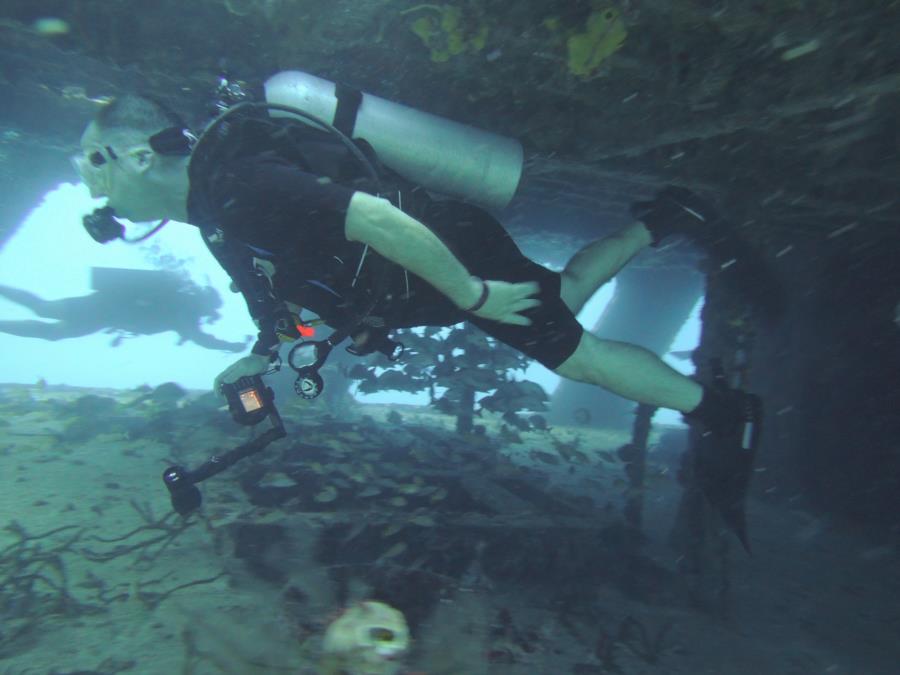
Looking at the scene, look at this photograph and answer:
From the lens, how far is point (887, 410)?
7.83 metres

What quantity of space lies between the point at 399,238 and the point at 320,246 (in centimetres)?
68

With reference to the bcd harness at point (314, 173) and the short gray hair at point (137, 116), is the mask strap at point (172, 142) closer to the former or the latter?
the short gray hair at point (137, 116)

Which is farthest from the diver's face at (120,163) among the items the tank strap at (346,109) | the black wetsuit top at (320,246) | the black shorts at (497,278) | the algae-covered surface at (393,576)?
the algae-covered surface at (393,576)

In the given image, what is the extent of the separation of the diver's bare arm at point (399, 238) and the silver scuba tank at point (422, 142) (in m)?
1.20

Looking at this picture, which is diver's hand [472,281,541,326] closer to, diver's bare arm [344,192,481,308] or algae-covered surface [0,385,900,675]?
diver's bare arm [344,192,481,308]

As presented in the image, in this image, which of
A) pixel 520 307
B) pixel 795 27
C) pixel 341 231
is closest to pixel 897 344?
pixel 795 27

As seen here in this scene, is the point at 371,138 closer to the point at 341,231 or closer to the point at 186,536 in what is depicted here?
the point at 341,231

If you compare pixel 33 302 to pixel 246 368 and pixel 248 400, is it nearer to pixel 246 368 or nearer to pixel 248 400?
pixel 246 368

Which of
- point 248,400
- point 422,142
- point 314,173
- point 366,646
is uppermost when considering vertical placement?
point 422,142

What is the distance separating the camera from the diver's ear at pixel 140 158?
3.39 meters

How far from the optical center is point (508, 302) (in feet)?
10.7

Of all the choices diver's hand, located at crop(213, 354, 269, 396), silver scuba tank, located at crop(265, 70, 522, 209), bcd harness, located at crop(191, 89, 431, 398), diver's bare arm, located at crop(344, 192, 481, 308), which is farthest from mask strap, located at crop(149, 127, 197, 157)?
diver's hand, located at crop(213, 354, 269, 396)

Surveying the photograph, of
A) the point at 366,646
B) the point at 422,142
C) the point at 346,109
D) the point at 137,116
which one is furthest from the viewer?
the point at 422,142

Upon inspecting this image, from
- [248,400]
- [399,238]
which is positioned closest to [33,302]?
[248,400]
